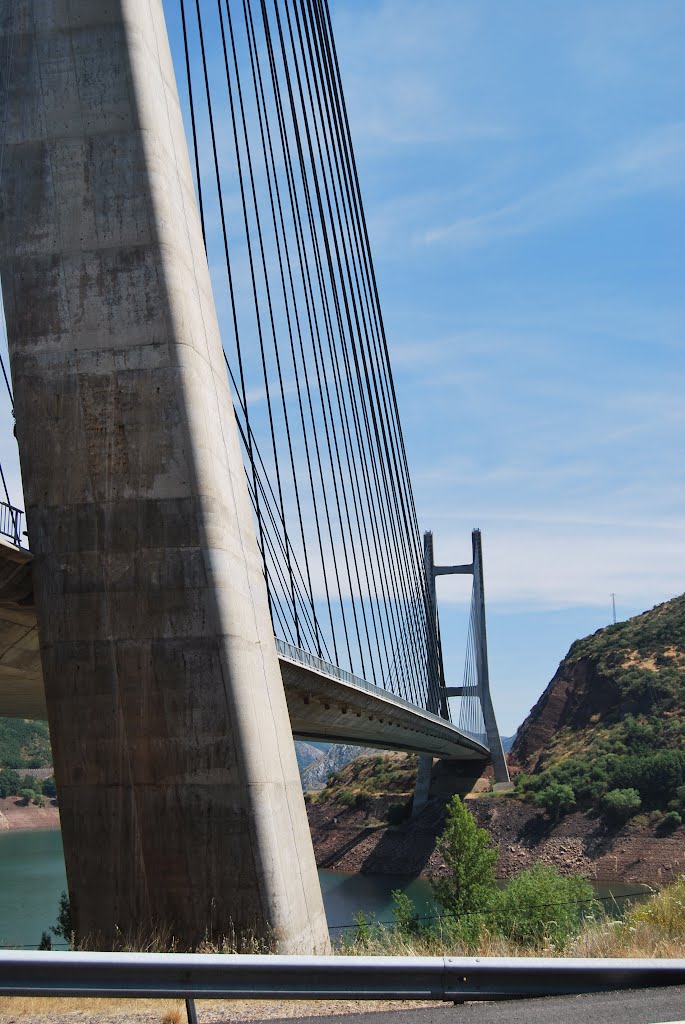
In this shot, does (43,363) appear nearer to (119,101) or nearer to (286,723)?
(119,101)

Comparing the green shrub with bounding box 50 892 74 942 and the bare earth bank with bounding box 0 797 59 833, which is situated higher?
the green shrub with bounding box 50 892 74 942

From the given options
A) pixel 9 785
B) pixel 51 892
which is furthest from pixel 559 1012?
pixel 9 785

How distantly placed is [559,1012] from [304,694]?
821 inches

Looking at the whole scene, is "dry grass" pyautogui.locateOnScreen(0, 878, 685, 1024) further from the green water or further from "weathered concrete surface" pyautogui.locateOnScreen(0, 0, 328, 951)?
the green water

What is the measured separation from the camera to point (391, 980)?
4.56 metres

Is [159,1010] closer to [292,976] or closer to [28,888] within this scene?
[292,976]

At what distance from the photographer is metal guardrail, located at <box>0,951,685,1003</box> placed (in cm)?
415

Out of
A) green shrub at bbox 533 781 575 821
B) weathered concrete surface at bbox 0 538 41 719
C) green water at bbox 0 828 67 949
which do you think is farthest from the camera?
green shrub at bbox 533 781 575 821

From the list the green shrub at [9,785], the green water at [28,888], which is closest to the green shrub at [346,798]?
the green water at [28,888]

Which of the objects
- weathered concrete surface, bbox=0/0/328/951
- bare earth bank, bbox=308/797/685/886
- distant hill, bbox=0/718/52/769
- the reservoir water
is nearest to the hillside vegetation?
bare earth bank, bbox=308/797/685/886

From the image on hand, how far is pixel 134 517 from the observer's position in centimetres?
1195

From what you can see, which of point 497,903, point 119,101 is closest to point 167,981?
point 119,101

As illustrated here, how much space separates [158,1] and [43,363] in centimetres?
564

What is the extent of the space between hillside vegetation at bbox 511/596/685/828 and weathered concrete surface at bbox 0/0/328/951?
60.1 meters
